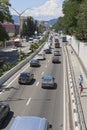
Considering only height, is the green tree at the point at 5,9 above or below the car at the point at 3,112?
above

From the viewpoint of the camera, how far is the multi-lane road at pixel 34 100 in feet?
81.8

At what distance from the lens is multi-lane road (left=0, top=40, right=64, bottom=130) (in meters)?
24.9

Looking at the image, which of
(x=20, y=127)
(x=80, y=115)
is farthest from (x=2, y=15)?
(x=20, y=127)

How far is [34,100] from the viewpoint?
101 feet

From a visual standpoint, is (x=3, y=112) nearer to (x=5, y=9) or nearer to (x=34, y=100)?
(x=34, y=100)

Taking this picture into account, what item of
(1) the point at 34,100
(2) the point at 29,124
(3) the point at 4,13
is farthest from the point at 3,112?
(3) the point at 4,13

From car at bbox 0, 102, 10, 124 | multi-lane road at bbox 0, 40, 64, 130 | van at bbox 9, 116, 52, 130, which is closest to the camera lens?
van at bbox 9, 116, 52, 130

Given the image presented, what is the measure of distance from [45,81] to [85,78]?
26.0ft

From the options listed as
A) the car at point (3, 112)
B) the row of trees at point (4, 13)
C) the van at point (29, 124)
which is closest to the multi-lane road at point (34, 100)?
the car at point (3, 112)

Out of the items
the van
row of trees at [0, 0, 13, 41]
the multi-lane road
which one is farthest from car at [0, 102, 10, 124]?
row of trees at [0, 0, 13, 41]

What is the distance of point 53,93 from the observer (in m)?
34.2

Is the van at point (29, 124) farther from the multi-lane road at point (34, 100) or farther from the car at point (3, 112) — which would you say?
the car at point (3, 112)

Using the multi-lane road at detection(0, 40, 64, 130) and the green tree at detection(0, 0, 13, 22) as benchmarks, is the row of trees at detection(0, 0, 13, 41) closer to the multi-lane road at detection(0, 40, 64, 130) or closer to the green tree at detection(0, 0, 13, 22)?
the green tree at detection(0, 0, 13, 22)

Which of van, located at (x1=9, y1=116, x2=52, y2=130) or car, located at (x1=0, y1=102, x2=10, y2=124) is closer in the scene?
van, located at (x1=9, y1=116, x2=52, y2=130)
